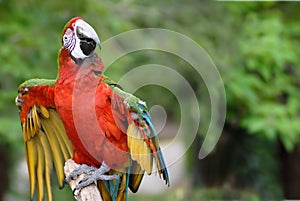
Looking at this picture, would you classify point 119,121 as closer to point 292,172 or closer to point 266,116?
point 266,116

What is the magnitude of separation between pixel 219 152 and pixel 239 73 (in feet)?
2.71

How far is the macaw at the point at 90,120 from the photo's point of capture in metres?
1.10

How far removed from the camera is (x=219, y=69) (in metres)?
3.35

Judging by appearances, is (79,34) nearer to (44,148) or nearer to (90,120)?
(90,120)

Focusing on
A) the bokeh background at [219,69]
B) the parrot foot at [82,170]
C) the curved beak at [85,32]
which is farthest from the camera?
the bokeh background at [219,69]

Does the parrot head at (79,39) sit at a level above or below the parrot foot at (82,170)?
above

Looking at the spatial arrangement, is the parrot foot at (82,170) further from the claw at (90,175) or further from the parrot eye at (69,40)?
the parrot eye at (69,40)

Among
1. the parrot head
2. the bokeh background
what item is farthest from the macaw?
the bokeh background

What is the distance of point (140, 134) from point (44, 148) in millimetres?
267

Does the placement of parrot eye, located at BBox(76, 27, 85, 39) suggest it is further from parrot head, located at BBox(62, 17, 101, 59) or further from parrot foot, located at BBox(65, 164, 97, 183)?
parrot foot, located at BBox(65, 164, 97, 183)

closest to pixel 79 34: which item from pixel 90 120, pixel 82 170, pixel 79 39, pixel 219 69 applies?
pixel 79 39

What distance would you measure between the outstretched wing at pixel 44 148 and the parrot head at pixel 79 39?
19cm

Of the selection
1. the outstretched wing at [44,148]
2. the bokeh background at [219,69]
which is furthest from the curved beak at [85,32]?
the bokeh background at [219,69]

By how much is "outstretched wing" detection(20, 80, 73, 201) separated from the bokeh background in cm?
152
